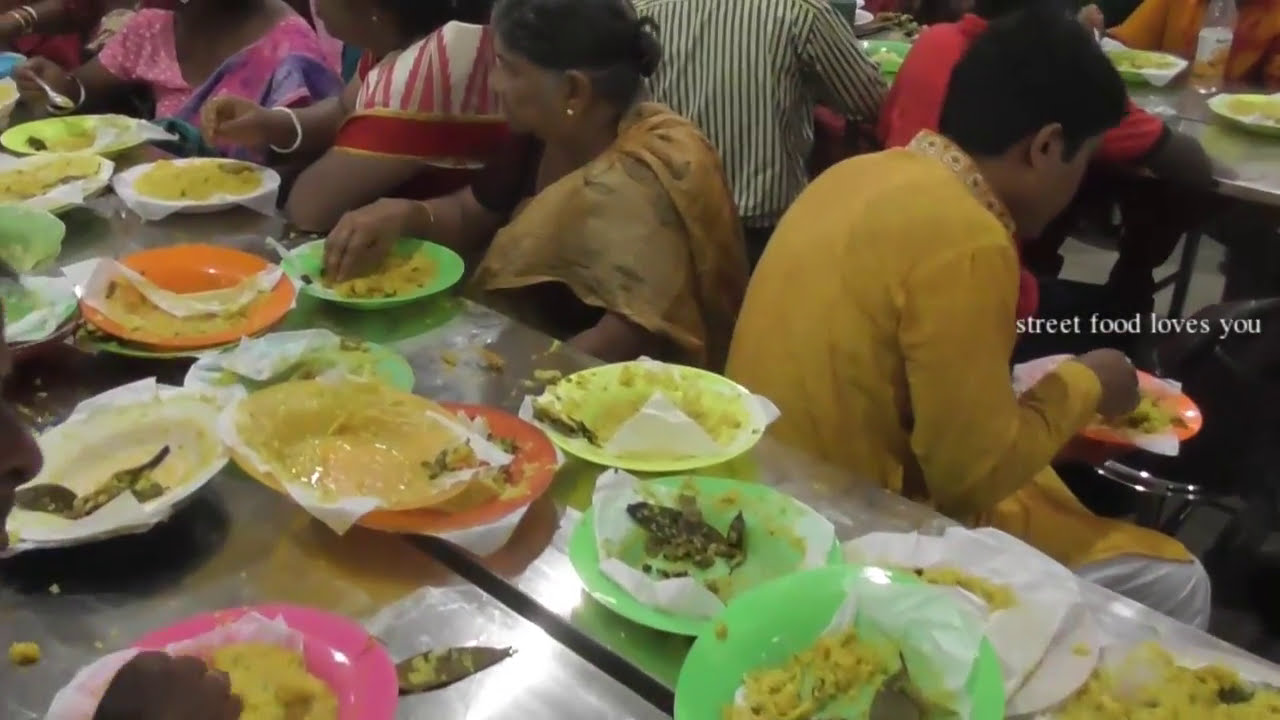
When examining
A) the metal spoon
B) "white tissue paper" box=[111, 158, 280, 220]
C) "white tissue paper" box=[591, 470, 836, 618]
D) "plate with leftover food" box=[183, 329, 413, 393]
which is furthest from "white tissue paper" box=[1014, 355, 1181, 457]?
the metal spoon

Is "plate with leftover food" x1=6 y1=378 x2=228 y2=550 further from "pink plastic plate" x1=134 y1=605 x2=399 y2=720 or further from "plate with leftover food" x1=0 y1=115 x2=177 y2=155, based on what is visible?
"plate with leftover food" x1=0 y1=115 x2=177 y2=155

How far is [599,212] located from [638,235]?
0.08 meters

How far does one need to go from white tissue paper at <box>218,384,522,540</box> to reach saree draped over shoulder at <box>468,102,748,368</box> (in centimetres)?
69

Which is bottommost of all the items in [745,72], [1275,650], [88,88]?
[1275,650]

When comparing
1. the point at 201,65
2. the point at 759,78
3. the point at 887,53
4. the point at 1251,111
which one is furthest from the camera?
the point at 887,53

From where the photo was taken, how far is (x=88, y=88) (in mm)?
3275

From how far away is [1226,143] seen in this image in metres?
2.72

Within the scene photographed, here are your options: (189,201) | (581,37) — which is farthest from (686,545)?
(189,201)

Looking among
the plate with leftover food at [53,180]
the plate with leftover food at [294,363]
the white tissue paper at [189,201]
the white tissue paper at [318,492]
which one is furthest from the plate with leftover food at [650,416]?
the plate with leftover food at [53,180]

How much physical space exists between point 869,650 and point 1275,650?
1.63 m

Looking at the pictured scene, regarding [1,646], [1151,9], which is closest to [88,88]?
[1,646]

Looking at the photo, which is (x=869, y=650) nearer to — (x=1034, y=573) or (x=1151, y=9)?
(x=1034, y=573)

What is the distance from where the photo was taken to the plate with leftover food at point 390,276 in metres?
1.77

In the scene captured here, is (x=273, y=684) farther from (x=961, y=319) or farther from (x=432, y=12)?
(x=432, y=12)
